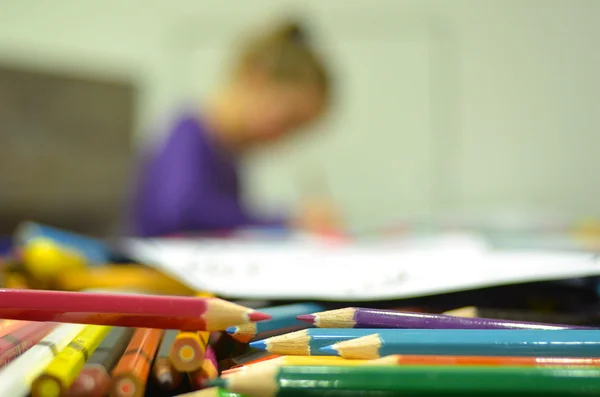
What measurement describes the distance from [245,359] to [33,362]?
0.17ft

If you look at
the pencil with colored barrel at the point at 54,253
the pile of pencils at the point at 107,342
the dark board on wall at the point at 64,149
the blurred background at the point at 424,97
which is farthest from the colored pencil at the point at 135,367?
the blurred background at the point at 424,97

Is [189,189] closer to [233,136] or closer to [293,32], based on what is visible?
[233,136]

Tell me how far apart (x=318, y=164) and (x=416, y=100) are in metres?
0.36

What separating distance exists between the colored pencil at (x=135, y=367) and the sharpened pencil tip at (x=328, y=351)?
42 mm

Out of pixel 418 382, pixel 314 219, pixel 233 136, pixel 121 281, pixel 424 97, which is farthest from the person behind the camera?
pixel 424 97

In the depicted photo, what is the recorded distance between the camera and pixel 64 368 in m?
0.12

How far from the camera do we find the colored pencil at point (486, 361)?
111 mm

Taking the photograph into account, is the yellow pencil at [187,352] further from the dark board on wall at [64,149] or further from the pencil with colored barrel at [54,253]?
the dark board on wall at [64,149]

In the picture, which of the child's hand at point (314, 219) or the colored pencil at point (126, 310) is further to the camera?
the child's hand at point (314, 219)

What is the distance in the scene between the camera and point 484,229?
0.60 metres

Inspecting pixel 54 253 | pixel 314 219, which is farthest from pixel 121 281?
pixel 314 219

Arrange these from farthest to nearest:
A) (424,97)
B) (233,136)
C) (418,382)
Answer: (424,97) < (233,136) < (418,382)

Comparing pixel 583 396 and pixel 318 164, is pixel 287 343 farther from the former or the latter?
pixel 318 164

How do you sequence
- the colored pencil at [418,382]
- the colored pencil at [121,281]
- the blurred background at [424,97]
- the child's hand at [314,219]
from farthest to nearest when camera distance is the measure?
the blurred background at [424,97] < the child's hand at [314,219] < the colored pencil at [121,281] < the colored pencil at [418,382]
